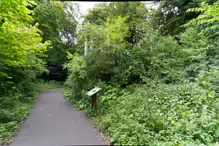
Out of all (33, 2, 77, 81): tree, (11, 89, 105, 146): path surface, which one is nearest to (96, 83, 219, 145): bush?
(11, 89, 105, 146): path surface

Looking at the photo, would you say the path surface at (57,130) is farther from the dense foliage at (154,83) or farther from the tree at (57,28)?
the tree at (57,28)

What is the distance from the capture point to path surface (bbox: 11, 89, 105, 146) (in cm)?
325

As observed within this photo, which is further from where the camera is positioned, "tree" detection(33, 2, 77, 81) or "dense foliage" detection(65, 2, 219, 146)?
"tree" detection(33, 2, 77, 81)

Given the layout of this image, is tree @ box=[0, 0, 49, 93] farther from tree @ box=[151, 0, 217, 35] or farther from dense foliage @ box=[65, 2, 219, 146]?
tree @ box=[151, 0, 217, 35]

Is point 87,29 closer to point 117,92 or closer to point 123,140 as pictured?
point 117,92

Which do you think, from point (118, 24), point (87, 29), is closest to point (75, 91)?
point (87, 29)

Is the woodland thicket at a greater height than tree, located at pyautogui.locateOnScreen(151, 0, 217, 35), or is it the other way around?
tree, located at pyautogui.locateOnScreen(151, 0, 217, 35)

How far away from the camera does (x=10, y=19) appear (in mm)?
3545

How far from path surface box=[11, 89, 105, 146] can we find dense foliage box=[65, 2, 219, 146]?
386 mm

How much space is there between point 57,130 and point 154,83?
3.03 metres

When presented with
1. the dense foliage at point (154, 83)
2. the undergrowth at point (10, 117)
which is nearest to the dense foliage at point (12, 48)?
the undergrowth at point (10, 117)

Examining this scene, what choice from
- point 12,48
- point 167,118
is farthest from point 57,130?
point 167,118

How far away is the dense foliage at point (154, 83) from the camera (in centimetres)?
285

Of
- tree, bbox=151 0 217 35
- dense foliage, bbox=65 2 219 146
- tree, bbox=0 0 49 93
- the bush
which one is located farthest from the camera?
tree, bbox=151 0 217 35
